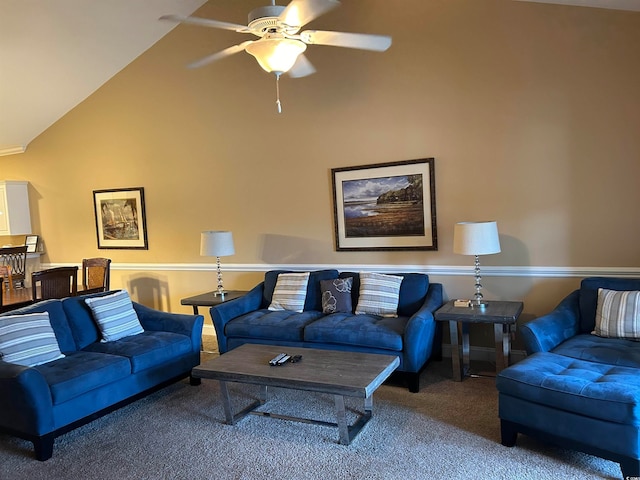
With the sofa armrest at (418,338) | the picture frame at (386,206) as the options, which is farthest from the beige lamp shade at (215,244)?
the sofa armrest at (418,338)

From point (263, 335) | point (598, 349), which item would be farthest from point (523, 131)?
point (263, 335)

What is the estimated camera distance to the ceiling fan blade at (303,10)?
2.65 meters

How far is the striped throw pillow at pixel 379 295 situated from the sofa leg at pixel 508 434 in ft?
5.18

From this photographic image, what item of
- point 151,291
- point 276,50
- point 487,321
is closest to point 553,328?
point 487,321

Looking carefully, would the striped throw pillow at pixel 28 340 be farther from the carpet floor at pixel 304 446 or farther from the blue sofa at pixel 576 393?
the blue sofa at pixel 576 393

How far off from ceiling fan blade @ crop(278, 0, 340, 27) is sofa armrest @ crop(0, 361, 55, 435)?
2.69 m

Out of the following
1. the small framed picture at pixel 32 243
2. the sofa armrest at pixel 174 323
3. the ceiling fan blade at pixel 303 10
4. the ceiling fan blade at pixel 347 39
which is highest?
the ceiling fan blade at pixel 303 10

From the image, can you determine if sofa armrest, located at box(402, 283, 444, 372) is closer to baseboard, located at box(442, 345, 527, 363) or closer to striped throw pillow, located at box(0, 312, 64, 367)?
Result: baseboard, located at box(442, 345, 527, 363)

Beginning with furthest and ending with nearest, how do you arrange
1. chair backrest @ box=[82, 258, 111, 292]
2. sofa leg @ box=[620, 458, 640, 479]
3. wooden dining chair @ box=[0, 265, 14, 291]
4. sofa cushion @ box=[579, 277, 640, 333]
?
wooden dining chair @ box=[0, 265, 14, 291], chair backrest @ box=[82, 258, 111, 292], sofa cushion @ box=[579, 277, 640, 333], sofa leg @ box=[620, 458, 640, 479]

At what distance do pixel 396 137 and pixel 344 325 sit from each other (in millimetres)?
1887

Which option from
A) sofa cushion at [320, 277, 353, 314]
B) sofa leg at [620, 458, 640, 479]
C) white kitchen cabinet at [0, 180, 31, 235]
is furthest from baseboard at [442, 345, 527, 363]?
white kitchen cabinet at [0, 180, 31, 235]

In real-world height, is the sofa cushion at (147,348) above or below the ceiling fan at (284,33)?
below

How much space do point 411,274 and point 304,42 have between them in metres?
2.33

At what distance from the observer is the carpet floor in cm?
273
